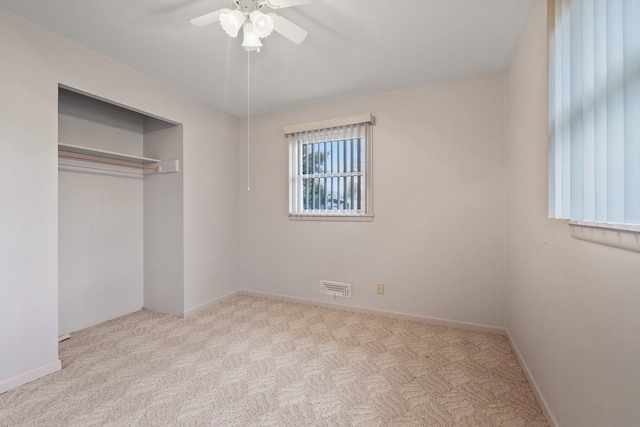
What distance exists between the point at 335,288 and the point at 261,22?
8.85 feet

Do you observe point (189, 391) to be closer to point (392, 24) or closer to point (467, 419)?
point (467, 419)

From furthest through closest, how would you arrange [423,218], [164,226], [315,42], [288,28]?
→ [164,226] < [423,218] < [315,42] < [288,28]

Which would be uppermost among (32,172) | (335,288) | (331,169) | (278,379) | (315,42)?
(315,42)

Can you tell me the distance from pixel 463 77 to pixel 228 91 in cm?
248

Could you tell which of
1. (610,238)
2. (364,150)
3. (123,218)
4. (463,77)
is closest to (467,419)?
(610,238)

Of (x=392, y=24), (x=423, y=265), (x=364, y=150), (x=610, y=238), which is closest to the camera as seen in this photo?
(x=610, y=238)

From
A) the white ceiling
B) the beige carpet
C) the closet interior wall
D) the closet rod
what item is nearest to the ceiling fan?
the white ceiling

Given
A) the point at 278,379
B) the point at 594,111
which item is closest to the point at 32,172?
the point at 278,379

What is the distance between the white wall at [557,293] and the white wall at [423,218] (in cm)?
19

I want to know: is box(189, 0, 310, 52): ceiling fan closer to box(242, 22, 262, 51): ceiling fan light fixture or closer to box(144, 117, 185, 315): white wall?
box(242, 22, 262, 51): ceiling fan light fixture

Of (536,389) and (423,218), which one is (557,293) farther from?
(423,218)

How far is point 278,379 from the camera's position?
6.26 ft

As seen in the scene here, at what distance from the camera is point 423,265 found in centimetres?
287

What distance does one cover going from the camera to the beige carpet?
5.13 feet
